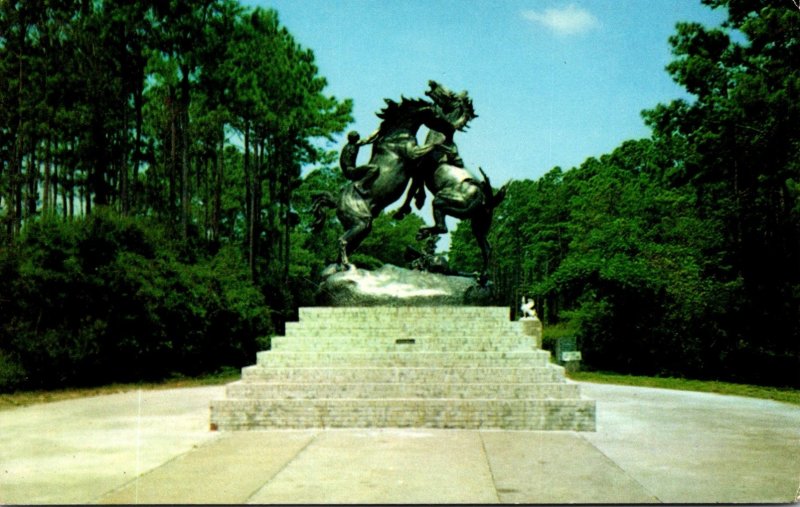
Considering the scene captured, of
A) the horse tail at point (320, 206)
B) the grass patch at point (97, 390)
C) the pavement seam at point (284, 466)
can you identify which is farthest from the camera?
the grass patch at point (97, 390)

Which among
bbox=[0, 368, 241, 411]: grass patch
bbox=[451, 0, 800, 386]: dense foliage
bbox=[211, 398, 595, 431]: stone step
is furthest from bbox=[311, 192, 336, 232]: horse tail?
bbox=[451, 0, 800, 386]: dense foliage

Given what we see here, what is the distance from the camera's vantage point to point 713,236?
23.2 metres

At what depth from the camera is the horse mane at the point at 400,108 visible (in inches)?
508

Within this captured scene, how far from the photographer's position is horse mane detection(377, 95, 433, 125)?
1291cm

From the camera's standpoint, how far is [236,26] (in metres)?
26.5

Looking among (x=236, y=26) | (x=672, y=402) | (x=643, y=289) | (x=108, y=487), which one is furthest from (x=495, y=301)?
(x=236, y=26)

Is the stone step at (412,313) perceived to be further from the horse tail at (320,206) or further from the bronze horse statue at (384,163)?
the horse tail at (320,206)

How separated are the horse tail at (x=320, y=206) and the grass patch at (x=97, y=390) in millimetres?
5114

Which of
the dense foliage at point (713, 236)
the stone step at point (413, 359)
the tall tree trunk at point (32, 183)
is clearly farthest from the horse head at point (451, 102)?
the tall tree trunk at point (32, 183)

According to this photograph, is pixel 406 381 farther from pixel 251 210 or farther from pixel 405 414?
pixel 251 210

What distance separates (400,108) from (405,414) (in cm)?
541

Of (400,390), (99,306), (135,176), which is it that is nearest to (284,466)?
(400,390)

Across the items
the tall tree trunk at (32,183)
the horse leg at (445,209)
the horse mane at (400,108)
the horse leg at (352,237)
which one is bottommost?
the horse leg at (352,237)

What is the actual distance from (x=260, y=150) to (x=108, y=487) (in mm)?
25683
